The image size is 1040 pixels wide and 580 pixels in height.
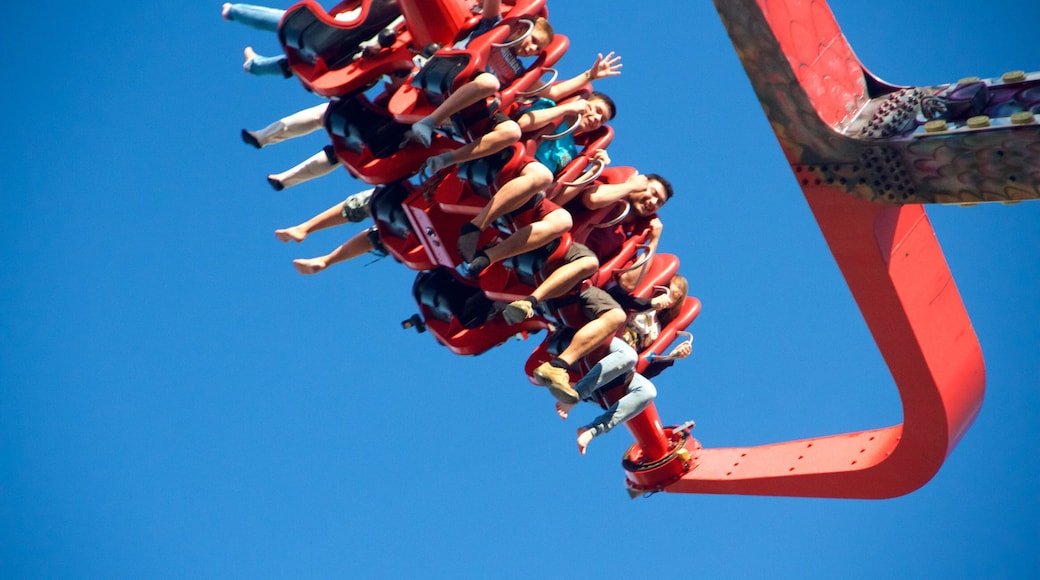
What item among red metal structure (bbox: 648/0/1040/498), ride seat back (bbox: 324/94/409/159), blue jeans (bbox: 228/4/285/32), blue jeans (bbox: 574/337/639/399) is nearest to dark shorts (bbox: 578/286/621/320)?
blue jeans (bbox: 574/337/639/399)

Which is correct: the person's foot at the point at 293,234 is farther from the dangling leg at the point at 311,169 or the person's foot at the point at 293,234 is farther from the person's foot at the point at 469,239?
the person's foot at the point at 469,239

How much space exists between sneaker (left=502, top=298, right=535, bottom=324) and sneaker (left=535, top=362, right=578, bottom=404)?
0.93ft

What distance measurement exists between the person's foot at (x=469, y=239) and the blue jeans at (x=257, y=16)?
143cm

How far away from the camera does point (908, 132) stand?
24.1ft

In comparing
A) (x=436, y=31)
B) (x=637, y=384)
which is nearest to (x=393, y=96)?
(x=436, y=31)

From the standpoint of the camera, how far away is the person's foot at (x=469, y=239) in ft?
25.8

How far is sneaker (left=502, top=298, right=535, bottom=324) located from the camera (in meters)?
7.78

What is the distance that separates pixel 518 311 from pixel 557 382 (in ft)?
1.28

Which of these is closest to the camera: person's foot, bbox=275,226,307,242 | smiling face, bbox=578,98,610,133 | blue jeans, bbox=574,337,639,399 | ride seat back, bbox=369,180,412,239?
blue jeans, bbox=574,337,639,399

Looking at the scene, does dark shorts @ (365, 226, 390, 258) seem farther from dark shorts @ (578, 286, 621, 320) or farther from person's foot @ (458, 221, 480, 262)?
dark shorts @ (578, 286, 621, 320)

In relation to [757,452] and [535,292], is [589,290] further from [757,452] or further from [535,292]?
[757,452]

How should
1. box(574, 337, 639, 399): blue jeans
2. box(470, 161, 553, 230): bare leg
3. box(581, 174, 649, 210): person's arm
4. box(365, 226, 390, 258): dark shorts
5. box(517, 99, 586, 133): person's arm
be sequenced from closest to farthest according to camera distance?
box(470, 161, 553, 230): bare leg → box(517, 99, 586, 133): person's arm → box(574, 337, 639, 399): blue jeans → box(581, 174, 649, 210): person's arm → box(365, 226, 390, 258): dark shorts

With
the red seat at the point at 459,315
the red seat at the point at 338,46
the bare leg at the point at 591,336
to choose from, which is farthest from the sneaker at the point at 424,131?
the bare leg at the point at 591,336

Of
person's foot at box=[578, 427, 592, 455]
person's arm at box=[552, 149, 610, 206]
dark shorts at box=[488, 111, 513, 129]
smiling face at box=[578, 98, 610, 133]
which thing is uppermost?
dark shorts at box=[488, 111, 513, 129]
